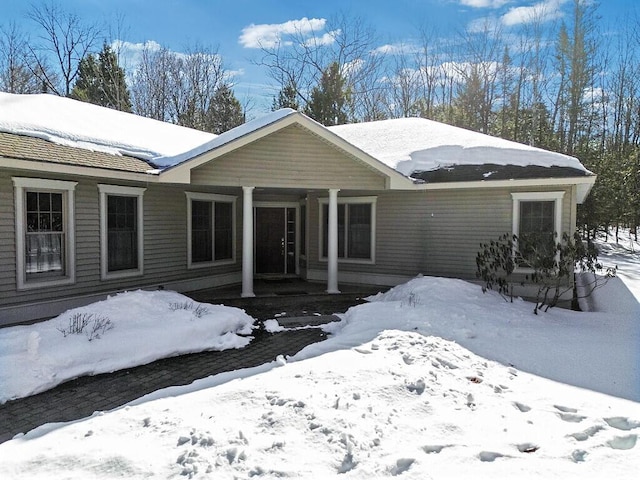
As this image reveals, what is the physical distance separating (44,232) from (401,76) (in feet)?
87.9

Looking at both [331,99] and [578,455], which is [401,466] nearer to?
[578,455]

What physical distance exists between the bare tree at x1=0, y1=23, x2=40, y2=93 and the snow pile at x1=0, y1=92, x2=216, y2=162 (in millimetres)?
18357

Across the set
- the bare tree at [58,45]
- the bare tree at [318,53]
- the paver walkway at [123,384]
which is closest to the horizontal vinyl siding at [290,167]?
the paver walkway at [123,384]

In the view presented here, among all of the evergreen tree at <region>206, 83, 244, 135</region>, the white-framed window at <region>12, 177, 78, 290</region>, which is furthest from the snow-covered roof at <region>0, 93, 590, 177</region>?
the evergreen tree at <region>206, 83, 244, 135</region>

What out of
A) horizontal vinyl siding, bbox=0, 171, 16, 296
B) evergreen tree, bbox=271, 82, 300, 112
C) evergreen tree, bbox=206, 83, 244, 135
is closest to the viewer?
horizontal vinyl siding, bbox=0, 171, 16, 296

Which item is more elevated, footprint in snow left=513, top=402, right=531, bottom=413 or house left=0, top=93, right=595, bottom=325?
house left=0, top=93, right=595, bottom=325

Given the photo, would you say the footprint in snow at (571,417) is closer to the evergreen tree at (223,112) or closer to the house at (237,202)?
the house at (237,202)

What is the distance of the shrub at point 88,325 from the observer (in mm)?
5632

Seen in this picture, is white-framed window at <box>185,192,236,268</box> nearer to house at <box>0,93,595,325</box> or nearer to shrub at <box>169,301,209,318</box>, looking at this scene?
house at <box>0,93,595,325</box>

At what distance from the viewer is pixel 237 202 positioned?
12.0 meters

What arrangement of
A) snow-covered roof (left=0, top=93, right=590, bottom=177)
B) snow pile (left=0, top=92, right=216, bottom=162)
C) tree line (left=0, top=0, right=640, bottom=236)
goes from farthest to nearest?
tree line (left=0, top=0, right=640, bottom=236) < snow-covered roof (left=0, top=93, right=590, bottom=177) < snow pile (left=0, top=92, right=216, bottom=162)

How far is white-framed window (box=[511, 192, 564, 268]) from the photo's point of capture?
9.56 metres

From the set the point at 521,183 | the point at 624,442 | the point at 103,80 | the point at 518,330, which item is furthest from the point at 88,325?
the point at 103,80

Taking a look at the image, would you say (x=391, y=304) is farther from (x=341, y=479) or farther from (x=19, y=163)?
(x=19, y=163)
